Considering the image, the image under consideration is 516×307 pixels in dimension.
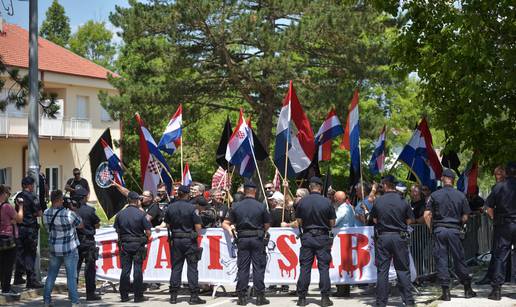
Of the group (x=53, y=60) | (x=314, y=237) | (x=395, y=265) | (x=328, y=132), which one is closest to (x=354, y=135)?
(x=328, y=132)

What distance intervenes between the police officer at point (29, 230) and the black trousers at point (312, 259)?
4837 millimetres

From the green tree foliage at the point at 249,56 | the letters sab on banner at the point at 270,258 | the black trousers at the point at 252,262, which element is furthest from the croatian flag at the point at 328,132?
the green tree foliage at the point at 249,56

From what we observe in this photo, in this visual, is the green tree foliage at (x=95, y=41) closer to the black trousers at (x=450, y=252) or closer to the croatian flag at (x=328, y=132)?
the croatian flag at (x=328, y=132)

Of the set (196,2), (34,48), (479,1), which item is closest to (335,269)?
(479,1)

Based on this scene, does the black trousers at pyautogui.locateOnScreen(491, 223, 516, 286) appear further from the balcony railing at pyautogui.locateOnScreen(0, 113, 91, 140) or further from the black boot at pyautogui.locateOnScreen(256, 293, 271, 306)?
the balcony railing at pyautogui.locateOnScreen(0, 113, 91, 140)

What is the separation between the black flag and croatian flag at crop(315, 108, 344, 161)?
460 cm

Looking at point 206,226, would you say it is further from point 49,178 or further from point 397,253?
point 49,178

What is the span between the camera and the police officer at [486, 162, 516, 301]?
12625mm

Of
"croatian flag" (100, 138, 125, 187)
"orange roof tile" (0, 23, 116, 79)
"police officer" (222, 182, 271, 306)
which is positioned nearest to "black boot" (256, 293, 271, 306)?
"police officer" (222, 182, 271, 306)

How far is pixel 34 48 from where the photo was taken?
1516cm

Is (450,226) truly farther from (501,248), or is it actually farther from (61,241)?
(61,241)

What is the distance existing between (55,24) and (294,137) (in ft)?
239

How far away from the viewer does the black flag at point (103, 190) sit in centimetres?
1822

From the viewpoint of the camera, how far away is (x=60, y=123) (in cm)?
4562
